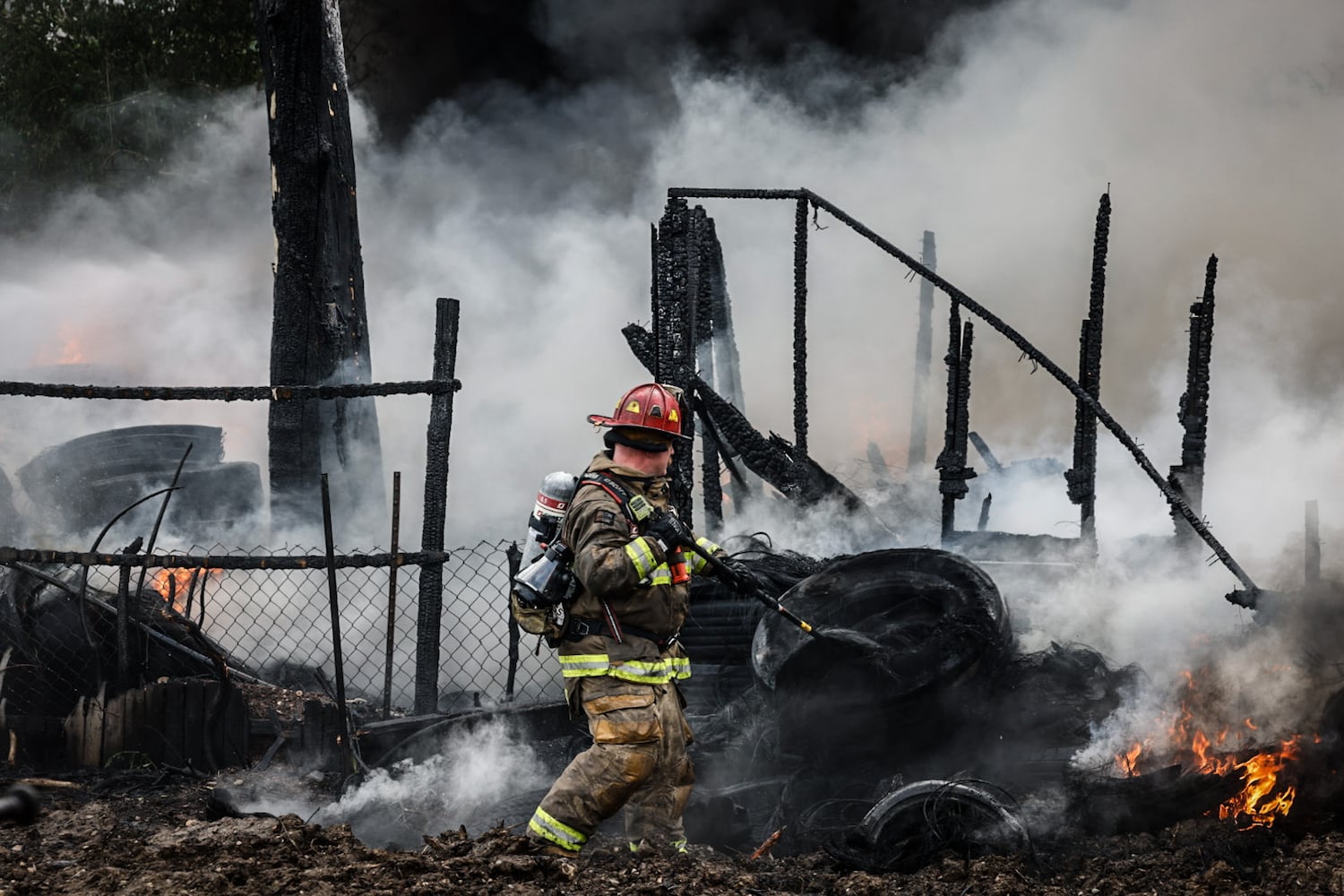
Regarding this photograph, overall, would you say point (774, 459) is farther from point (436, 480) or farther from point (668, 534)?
point (668, 534)

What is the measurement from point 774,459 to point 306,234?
11.3 feet

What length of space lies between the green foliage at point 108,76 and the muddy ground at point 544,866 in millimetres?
15089

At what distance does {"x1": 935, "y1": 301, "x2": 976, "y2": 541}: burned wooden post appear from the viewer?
695cm

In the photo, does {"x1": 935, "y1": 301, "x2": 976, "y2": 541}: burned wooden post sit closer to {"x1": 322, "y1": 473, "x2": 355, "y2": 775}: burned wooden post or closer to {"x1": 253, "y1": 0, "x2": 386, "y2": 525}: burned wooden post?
{"x1": 322, "y1": 473, "x2": 355, "y2": 775}: burned wooden post

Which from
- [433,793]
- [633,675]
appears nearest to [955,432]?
[633,675]

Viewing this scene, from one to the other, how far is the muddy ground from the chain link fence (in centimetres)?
153

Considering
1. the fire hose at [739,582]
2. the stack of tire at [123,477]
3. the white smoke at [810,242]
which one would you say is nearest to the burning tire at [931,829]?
the fire hose at [739,582]

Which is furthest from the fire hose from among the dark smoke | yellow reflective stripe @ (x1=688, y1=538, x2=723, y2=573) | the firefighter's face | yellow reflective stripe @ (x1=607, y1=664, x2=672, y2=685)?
the dark smoke

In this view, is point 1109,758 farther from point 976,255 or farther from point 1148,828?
point 976,255

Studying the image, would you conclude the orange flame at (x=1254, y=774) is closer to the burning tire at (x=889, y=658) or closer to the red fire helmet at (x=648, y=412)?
the burning tire at (x=889, y=658)

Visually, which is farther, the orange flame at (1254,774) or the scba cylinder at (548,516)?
the scba cylinder at (548,516)

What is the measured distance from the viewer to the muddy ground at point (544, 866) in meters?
3.50

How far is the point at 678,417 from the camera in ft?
15.6

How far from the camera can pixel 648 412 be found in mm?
4668
